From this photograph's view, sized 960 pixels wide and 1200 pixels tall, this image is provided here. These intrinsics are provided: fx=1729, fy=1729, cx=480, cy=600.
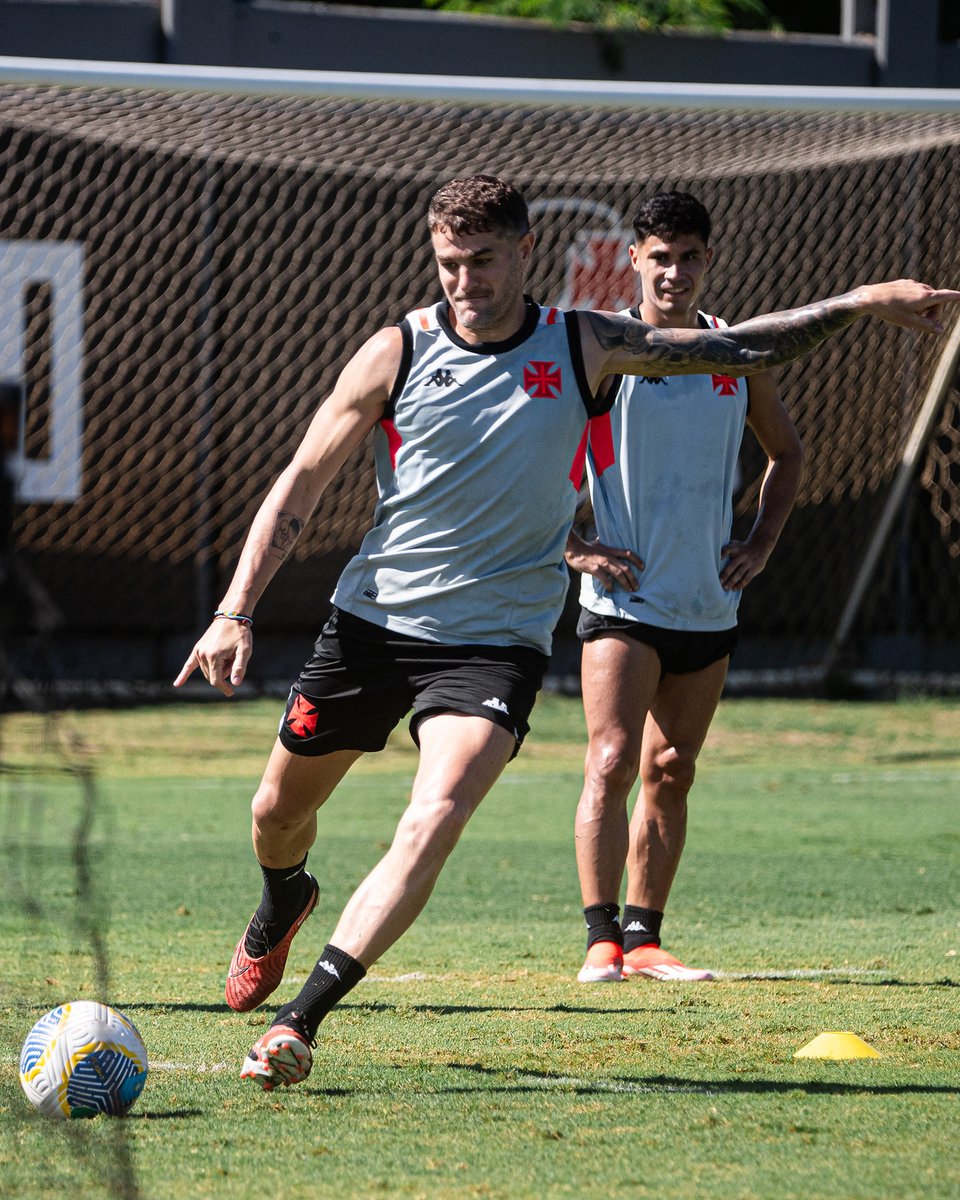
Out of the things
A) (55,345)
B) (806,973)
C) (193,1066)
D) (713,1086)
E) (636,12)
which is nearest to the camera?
(713,1086)

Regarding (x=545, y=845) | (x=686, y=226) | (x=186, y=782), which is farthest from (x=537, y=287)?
(x=686, y=226)

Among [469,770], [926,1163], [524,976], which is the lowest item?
[524,976]

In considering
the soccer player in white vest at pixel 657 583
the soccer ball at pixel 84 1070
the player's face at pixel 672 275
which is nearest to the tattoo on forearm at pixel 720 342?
the soccer player in white vest at pixel 657 583

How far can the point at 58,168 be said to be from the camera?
47.3 ft

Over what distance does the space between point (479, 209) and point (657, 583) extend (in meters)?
1.75

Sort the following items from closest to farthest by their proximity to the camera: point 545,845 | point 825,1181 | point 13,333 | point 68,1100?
1. point 825,1181
2. point 68,1100
3. point 545,845
4. point 13,333

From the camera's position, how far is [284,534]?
4.32m

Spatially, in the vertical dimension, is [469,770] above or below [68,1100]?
above

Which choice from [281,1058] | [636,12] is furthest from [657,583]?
[636,12]

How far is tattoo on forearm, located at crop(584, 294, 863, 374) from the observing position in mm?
4488

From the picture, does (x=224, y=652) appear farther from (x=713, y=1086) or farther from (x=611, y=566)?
(x=611, y=566)

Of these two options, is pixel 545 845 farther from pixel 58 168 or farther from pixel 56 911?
pixel 58 168

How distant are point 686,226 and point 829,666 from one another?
373 inches

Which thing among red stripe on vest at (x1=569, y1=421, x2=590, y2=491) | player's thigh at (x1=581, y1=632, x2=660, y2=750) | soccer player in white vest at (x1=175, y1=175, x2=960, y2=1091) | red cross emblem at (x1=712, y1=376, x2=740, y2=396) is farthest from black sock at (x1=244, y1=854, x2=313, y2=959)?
red cross emblem at (x1=712, y1=376, x2=740, y2=396)
